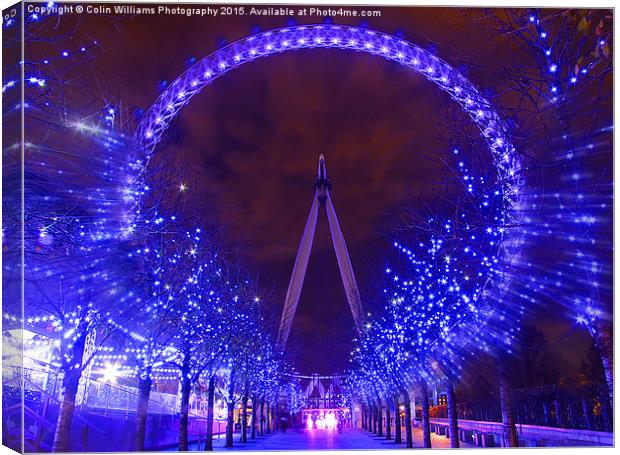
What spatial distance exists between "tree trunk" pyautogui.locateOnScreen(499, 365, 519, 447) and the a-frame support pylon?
57.1 ft

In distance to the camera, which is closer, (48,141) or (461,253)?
(48,141)

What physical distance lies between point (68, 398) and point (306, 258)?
37586 mm

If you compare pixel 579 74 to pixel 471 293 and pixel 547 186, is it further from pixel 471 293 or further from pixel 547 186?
pixel 471 293

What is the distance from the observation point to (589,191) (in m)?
12.3

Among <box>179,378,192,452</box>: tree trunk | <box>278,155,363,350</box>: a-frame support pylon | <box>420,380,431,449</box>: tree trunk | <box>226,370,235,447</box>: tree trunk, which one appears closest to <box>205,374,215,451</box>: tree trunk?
<box>226,370,235,447</box>: tree trunk

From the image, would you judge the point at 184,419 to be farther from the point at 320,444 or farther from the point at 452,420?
the point at 452,420

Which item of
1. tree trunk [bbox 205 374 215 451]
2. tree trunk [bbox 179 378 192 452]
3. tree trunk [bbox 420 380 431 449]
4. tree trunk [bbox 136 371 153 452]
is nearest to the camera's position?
tree trunk [bbox 136 371 153 452]

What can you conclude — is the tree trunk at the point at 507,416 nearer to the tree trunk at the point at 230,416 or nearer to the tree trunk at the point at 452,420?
the tree trunk at the point at 452,420

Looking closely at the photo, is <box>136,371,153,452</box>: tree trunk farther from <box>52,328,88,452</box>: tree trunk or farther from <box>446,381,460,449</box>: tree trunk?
<box>446,381,460,449</box>: tree trunk

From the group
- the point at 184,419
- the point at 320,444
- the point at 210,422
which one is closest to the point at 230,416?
the point at 210,422

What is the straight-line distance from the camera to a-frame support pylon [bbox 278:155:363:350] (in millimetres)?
37938

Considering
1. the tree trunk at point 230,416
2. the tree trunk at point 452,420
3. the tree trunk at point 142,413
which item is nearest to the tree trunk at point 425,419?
the tree trunk at point 452,420

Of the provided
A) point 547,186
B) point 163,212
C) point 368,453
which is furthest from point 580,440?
point 163,212

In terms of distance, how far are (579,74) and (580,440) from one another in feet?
25.9
